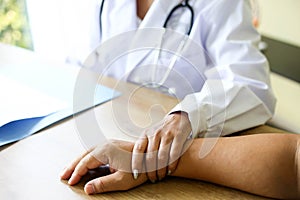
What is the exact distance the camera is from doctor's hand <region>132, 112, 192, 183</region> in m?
0.57

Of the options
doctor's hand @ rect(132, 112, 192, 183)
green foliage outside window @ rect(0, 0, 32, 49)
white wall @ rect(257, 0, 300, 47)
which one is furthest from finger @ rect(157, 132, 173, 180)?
white wall @ rect(257, 0, 300, 47)

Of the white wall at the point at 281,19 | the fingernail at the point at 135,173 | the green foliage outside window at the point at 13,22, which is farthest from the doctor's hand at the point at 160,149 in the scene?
the white wall at the point at 281,19

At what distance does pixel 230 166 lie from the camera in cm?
58

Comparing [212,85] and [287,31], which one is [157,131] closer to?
[212,85]

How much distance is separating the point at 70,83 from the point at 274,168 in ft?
1.65

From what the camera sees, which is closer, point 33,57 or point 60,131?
point 60,131

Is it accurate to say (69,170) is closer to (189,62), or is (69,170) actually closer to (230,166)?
(230,166)

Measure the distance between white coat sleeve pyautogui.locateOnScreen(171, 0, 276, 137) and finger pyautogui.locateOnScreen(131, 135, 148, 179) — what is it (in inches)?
3.8

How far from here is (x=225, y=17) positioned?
2.85 feet

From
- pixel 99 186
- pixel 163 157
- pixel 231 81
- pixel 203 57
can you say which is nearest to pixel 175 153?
pixel 163 157

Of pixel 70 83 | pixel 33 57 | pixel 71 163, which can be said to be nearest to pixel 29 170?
pixel 71 163

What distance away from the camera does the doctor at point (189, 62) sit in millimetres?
617

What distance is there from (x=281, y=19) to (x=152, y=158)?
4.70 ft

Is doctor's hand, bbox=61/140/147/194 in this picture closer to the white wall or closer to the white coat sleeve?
the white coat sleeve
